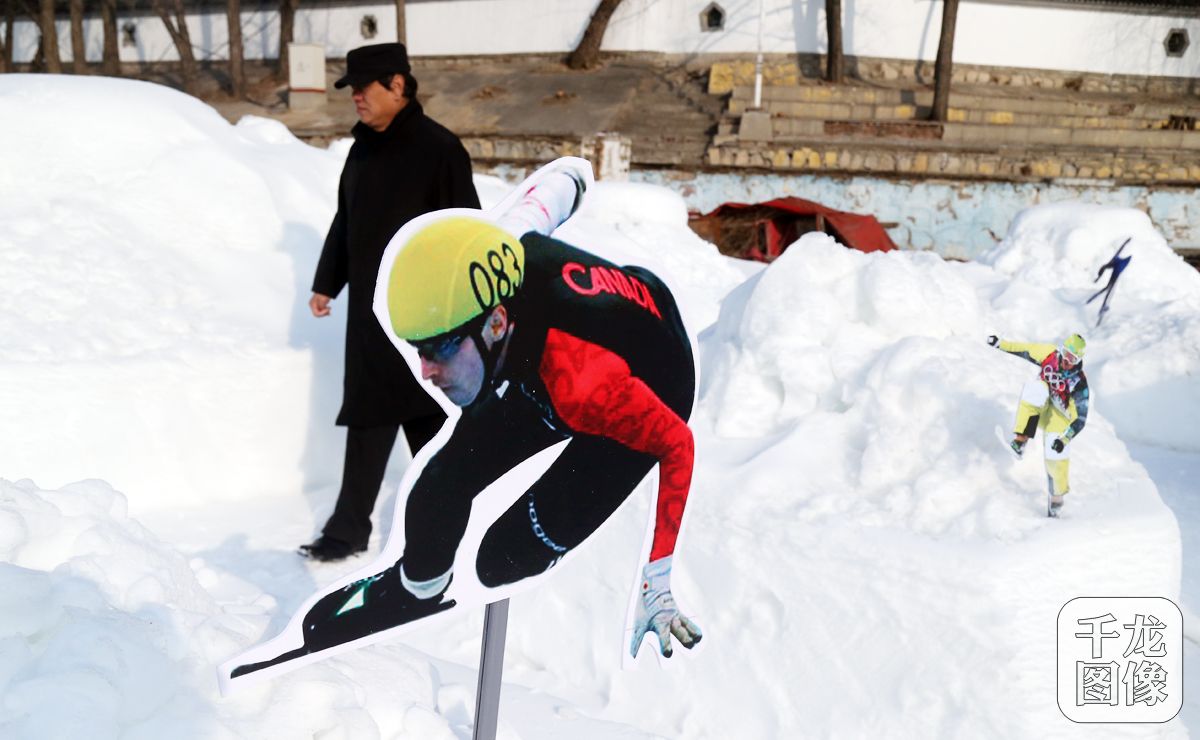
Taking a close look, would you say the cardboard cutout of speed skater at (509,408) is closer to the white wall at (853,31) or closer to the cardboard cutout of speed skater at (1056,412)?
the cardboard cutout of speed skater at (1056,412)

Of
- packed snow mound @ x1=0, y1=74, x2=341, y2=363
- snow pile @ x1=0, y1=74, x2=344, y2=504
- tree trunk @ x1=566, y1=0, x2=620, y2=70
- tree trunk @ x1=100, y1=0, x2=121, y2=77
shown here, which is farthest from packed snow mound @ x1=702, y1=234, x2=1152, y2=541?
tree trunk @ x1=100, y1=0, x2=121, y2=77

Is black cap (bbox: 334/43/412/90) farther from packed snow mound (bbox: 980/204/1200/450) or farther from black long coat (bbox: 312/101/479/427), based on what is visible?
packed snow mound (bbox: 980/204/1200/450)

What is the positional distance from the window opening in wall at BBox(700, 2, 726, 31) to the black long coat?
15557 millimetres

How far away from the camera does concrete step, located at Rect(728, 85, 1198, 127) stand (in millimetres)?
14352

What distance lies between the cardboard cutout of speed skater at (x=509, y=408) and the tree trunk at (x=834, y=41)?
15.2m

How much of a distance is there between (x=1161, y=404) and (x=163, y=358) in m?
4.30

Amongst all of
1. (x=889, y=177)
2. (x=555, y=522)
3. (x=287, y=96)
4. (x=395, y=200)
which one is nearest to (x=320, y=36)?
(x=287, y=96)

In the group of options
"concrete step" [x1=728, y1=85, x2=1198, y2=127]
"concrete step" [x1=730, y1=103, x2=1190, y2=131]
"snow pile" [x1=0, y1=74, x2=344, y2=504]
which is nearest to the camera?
"snow pile" [x1=0, y1=74, x2=344, y2=504]

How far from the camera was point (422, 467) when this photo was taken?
155 centimetres

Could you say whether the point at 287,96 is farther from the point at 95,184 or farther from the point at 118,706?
the point at 118,706

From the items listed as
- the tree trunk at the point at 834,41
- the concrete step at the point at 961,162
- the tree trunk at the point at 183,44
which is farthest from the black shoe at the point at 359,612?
the tree trunk at the point at 183,44

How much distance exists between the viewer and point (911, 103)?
14.9 metres

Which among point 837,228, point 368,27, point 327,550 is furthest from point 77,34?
point 327,550

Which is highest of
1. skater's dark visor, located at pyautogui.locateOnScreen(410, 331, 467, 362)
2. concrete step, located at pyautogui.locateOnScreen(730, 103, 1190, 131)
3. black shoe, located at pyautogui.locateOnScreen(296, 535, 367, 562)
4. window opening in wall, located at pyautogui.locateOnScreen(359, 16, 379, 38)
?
window opening in wall, located at pyautogui.locateOnScreen(359, 16, 379, 38)
